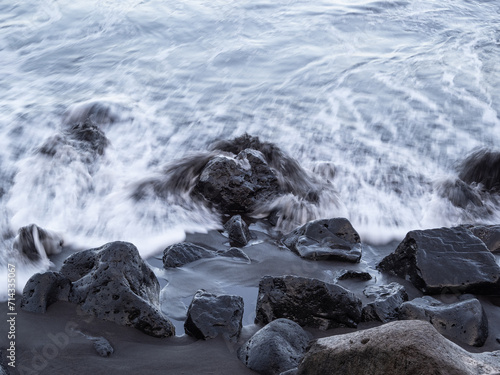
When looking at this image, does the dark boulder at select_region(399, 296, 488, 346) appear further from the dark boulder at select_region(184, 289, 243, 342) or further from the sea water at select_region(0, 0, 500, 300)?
the sea water at select_region(0, 0, 500, 300)

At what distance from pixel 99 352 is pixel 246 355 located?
0.77 m

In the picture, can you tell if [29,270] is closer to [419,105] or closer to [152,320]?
[152,320]

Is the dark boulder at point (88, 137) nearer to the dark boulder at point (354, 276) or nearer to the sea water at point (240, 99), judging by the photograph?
the sea water at point (240, 99)

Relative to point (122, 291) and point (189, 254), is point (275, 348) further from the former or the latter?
point (189, 254)

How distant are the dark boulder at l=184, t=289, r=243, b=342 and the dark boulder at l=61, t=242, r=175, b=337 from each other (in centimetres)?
15

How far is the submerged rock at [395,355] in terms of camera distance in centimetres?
206

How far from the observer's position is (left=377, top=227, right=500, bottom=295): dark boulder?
3.58m

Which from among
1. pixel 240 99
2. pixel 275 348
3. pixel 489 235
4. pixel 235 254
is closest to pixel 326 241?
pixel 235 254

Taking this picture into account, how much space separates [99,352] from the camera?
2.81m

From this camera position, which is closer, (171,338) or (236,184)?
(171,338)

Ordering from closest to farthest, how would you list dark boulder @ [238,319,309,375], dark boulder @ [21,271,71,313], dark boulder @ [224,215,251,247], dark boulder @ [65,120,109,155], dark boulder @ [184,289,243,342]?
dark boulder @ [238,319,309,375], dark boulder @ [184,289,243,342], dark boulder @ [21,271,71,313], dark boulder @ [224,215,251,247], dark boulder @ [65,120,109,155]

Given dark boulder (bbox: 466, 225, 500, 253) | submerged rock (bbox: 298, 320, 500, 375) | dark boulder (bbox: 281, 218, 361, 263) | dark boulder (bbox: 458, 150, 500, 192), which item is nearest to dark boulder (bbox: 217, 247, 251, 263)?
dark boulder (bbox: 281, 218, 361, 263)

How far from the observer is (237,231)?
4.29m

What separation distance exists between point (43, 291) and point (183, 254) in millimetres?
1037
